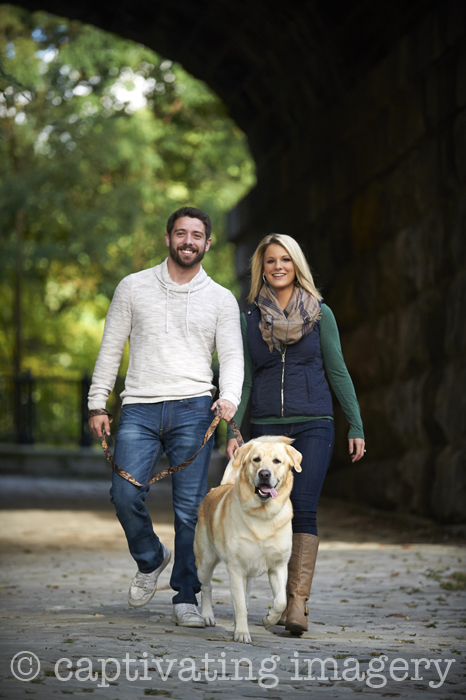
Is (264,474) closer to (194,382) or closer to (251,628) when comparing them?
(194,382)

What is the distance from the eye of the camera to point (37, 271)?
83.1 feet

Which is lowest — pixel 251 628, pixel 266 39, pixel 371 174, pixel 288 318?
pixel 251 628

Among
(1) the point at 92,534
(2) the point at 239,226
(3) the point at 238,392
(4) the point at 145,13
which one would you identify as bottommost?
(1) the point at 92,534

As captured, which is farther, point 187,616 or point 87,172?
point 87,172

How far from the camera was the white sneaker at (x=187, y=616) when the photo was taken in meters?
4.96

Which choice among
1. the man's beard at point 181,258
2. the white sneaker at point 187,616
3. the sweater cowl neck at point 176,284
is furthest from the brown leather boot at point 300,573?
the man's beard at point 181,258

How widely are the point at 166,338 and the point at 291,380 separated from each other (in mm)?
721

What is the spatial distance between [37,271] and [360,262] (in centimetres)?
1557

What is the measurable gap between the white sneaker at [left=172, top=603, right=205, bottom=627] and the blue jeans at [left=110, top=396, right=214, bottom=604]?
0.05 metres

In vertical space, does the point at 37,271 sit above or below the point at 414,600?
above

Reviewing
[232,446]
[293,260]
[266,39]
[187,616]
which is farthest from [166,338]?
[266,39]

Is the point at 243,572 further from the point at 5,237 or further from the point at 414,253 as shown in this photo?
the point at 5,237

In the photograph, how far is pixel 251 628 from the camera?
5.12 metres

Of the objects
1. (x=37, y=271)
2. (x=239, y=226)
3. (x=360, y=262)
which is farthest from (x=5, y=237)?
(x=360, y=262)
